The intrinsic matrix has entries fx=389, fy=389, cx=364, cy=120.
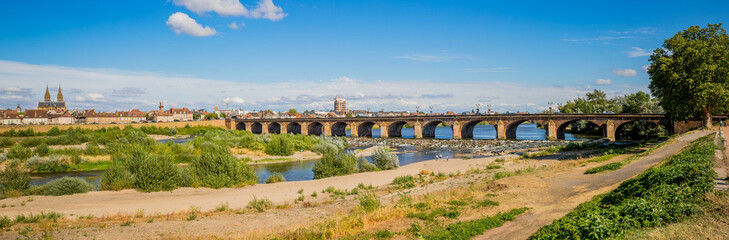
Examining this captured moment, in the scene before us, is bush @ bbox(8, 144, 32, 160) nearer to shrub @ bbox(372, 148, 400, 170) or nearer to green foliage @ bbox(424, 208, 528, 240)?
shrub @ bbox(372, 148, 400, 170)

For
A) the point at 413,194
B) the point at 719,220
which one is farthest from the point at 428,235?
the point at 413,194

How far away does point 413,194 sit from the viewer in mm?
24031

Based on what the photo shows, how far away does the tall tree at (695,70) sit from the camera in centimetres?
3534

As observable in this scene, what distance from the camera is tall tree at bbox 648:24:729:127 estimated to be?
1391 inches

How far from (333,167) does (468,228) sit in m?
22.9

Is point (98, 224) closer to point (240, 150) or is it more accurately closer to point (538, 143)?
point (240, 150)

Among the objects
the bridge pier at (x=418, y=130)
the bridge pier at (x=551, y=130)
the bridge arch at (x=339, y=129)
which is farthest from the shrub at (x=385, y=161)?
the bridge arch at (x=339, y=129)

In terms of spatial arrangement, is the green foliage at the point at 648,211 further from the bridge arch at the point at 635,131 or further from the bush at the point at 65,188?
the bridge arch at the point at 635,131

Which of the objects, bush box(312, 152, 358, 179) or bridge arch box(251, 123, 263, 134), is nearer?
bush box(312, 152, 358, 179)

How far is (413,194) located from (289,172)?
21.5 m

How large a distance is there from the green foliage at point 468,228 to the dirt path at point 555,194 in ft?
0.78

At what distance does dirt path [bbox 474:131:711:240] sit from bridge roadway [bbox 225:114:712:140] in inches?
1343

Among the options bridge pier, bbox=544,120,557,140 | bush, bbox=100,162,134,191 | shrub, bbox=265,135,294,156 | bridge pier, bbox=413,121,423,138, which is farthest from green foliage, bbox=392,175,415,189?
bridge pier, bbox=413,121,423,138

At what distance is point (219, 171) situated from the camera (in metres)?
30.5
